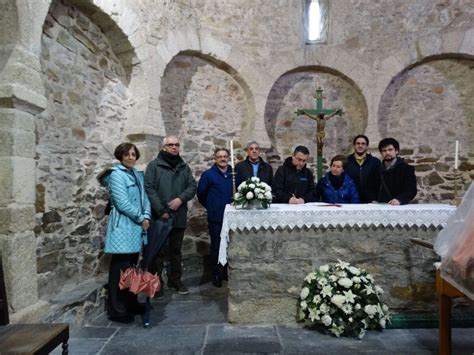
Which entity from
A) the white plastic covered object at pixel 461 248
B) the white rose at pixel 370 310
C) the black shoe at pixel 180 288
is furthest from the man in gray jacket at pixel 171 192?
the white plastic covered object at pixel 461 248

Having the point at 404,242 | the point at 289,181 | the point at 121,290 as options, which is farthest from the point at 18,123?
the point at 404,242

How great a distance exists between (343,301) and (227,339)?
114 centimetres

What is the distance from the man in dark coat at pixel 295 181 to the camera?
463 centimetres

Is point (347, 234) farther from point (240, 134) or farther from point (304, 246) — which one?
point (240, 134)

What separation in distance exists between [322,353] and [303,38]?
5.75 m

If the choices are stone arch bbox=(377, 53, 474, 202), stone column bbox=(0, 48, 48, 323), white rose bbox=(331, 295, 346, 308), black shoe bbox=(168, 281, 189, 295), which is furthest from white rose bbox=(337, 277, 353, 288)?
stone arch bbox=(377, 53, 474, 202)

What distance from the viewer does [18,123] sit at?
3074 millimetres

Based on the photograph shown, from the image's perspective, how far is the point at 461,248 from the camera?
1749 millimetres

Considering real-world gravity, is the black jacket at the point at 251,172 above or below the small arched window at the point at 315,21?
below

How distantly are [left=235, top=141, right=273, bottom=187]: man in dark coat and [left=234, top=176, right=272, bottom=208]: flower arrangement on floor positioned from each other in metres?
1.19

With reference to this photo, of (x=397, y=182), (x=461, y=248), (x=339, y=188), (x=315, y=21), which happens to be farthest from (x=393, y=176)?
(x=315, y=21)

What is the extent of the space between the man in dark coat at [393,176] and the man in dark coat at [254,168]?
149 centimetres

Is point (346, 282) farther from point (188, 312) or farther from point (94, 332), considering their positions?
point (94, 332)

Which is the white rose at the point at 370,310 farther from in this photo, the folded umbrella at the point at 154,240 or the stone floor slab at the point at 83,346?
the stone floor slab at the point at 83,346
